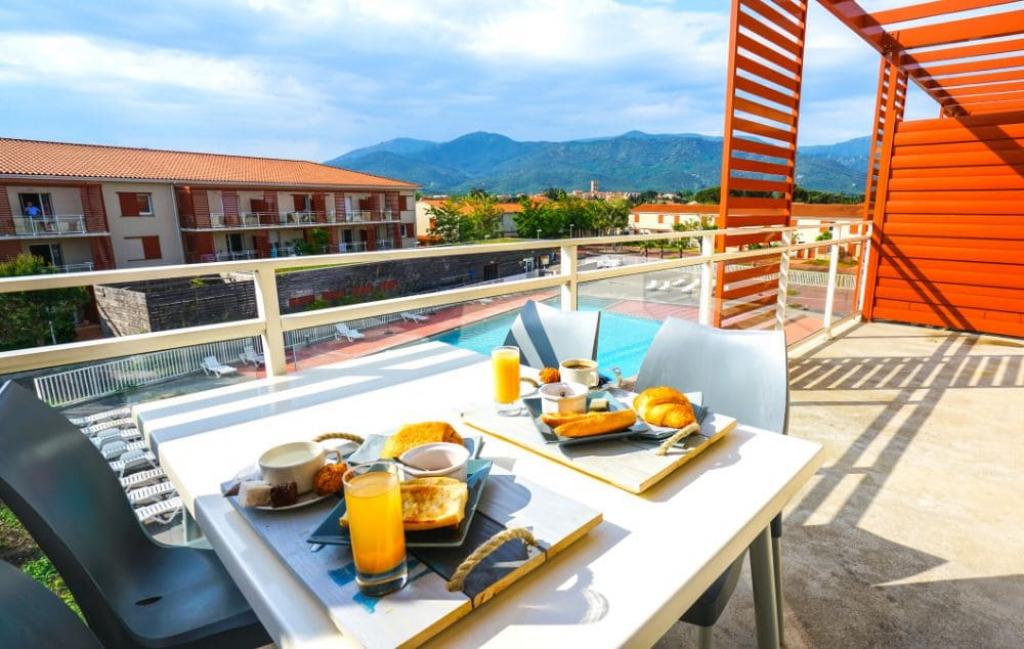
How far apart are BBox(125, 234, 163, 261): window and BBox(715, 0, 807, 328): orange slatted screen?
2510 centimetres

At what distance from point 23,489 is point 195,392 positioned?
0.67 meters

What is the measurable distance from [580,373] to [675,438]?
337 mm

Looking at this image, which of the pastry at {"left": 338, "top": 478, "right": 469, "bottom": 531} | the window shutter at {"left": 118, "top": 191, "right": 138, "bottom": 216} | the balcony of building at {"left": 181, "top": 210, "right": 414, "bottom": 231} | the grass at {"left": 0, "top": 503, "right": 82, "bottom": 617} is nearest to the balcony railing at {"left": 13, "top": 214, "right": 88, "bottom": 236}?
the window shutter at {"left": 118, "top": 191, "right": 138, "bottom": 216}

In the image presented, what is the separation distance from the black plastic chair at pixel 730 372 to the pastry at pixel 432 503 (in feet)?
2.72

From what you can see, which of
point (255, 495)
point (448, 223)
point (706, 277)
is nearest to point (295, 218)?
point (448, 223)

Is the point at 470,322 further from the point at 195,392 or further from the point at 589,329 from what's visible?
the point at 195,392

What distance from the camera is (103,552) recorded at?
36.9 inches

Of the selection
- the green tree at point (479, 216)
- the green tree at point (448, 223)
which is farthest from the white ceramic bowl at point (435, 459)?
the green tree at point (448, 223)

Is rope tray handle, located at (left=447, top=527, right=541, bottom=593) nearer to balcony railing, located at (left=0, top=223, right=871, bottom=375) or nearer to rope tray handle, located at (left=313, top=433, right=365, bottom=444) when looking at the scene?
rope tray handle, located at (left=313, top=433, right=365, bottom=444)

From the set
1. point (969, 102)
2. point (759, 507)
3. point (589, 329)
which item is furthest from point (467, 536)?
point (969, 102)

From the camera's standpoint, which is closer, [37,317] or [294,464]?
[294,464]

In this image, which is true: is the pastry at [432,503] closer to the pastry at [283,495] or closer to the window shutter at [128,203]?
the pastry at [283,495]

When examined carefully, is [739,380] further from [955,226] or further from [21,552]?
[955,226]

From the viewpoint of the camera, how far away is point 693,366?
153 cm
